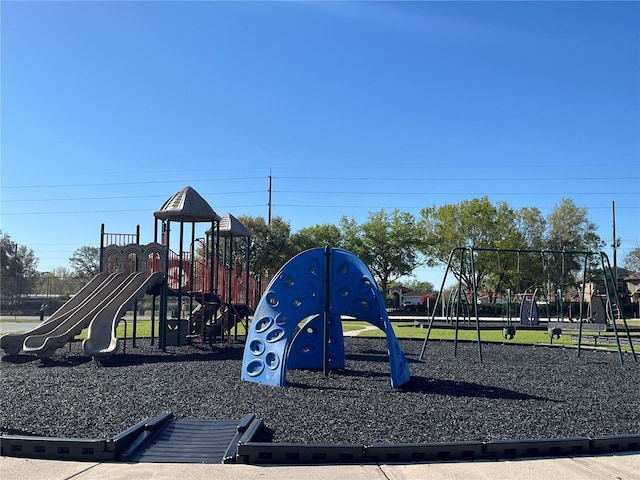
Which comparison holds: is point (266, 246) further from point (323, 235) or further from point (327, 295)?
point (327, 295)

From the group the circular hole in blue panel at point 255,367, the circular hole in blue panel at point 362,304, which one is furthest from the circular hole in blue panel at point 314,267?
the circular hole in blue panel at point 255,367

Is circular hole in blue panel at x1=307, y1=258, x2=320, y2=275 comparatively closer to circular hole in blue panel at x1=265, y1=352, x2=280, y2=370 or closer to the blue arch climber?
the blue arch climber

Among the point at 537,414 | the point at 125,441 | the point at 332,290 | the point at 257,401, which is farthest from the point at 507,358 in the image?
the point at 125,441

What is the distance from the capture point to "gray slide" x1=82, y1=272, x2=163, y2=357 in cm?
1409

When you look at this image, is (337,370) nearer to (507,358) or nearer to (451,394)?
(451,394)

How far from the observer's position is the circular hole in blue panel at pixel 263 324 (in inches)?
430

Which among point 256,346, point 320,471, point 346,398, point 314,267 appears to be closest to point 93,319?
point 256,346

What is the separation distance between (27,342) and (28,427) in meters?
8.54

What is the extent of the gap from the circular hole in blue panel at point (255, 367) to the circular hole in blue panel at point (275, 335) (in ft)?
1.44

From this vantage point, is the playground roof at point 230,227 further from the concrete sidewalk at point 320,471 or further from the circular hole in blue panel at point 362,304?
the concrete sidewalk at point 320,471

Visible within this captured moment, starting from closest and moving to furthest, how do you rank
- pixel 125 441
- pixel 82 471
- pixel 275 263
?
pixel 82 471
pixel 125 441
pixel 275 263

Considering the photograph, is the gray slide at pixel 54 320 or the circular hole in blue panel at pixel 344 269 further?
the gray slide at pixel 54 320

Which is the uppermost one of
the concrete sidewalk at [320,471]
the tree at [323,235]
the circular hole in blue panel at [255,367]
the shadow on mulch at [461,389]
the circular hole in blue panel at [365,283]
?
the tree at [323,235]

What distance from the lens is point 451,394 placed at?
955 cm
